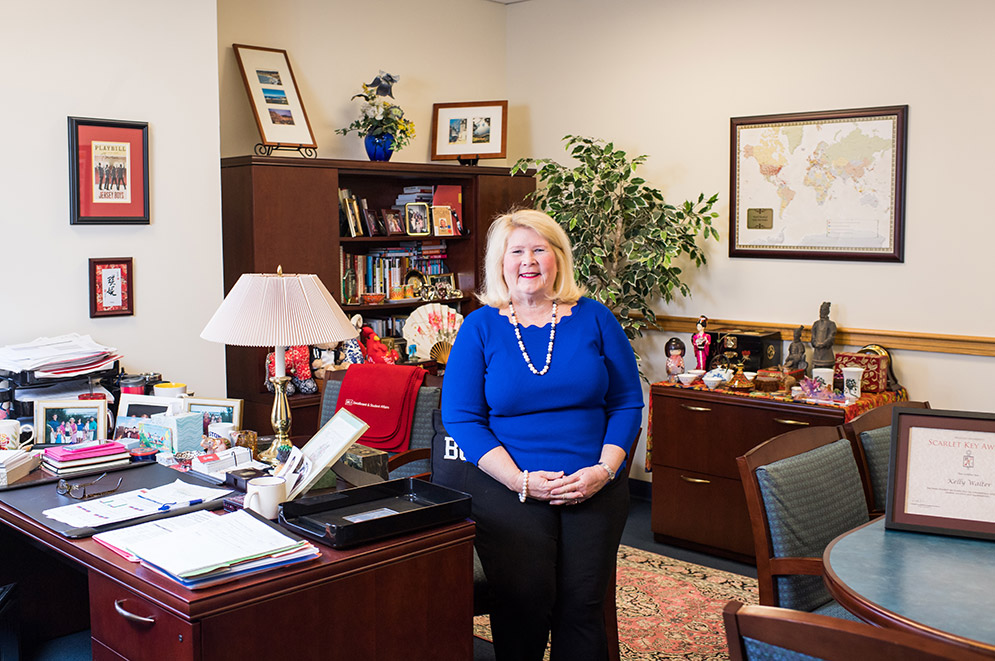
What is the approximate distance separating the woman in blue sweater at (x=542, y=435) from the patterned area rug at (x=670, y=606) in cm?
91

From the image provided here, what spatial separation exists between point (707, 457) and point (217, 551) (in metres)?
2.80

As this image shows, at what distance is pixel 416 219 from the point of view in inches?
198

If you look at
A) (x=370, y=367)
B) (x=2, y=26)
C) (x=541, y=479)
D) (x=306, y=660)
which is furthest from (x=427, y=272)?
(x=306, y=660)

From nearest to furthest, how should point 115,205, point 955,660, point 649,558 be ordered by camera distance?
point 955,660 → point 115,205 → point 649,558

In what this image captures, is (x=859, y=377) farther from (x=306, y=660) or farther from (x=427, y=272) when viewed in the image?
(x=306, y=660)

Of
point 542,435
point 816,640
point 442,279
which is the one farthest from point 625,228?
point 816,640

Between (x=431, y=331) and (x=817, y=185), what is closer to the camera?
(x=817, y=185)

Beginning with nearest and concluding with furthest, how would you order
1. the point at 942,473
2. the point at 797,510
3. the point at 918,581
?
the point at 918,581, the point at 942,473, the point at 797,510

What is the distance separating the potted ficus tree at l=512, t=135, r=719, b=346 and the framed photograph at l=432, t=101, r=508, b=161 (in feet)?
1.21

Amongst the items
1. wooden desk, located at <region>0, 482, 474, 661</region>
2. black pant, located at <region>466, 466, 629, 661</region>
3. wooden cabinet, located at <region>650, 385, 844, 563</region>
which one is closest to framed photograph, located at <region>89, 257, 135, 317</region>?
wooden desk, located at <region>0, 482, 474, 661</region>

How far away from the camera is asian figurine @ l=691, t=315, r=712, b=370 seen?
4.57 meters

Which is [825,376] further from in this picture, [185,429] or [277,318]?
[185,429]

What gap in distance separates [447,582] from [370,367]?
1472 millimetres

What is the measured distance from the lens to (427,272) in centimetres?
525
